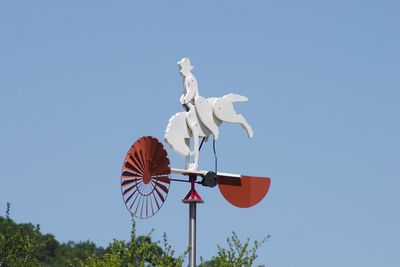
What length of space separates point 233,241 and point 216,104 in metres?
4.44

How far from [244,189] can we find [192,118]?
1717 millimetres

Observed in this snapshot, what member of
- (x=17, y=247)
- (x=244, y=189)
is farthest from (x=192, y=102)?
(x=17, y=247)

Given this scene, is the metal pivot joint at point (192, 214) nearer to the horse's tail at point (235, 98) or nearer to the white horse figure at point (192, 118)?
the white horse figure at point (192, 118)

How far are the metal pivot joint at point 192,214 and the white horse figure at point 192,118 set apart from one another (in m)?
0.35

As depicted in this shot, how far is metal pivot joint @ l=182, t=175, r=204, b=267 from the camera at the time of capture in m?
22.4

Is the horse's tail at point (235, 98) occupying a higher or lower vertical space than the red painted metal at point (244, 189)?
higher

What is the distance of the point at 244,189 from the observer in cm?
2342

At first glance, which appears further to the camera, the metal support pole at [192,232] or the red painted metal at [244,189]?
the red painted metal at [244,189]

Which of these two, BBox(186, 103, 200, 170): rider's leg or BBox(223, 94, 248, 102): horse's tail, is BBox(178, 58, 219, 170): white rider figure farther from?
BBox(223, 94, 248, 102): horse's tail

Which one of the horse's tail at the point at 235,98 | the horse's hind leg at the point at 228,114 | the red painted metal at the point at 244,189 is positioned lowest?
the red painted metal at the point at 244,189

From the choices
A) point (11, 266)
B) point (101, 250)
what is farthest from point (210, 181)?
point (101, 250)

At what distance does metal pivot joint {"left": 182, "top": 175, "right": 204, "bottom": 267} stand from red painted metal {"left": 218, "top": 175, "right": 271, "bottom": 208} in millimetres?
803

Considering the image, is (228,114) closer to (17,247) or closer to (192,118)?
(192,118)

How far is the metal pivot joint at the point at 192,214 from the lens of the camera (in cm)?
2241
